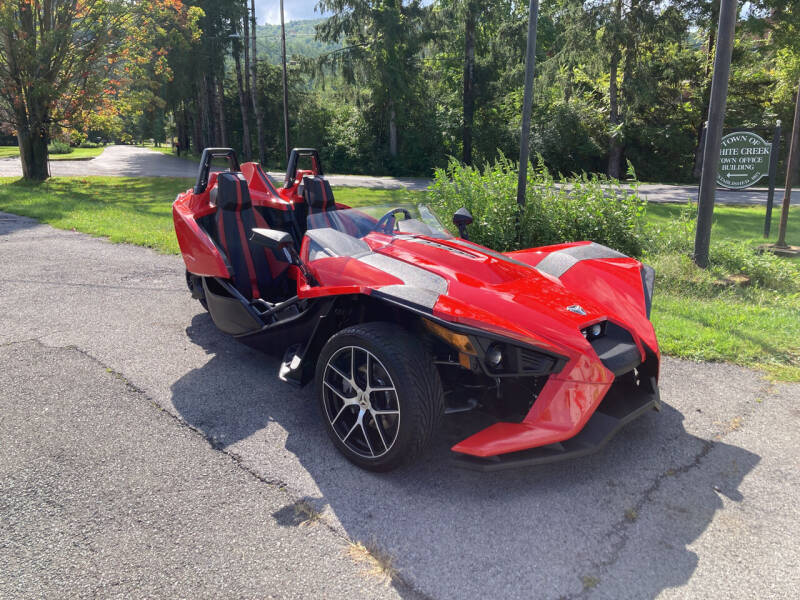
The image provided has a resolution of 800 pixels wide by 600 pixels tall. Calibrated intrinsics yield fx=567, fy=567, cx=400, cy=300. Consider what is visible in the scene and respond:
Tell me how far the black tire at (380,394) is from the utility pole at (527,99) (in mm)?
4441

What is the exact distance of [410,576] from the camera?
7.18ft

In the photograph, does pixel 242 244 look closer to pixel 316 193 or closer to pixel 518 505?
pixel 316 193

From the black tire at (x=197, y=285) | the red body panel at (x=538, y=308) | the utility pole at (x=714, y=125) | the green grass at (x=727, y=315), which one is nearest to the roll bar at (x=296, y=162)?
the black tire at (x=197, y=285)

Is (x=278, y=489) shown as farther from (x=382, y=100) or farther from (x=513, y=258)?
(x=382, y=100)

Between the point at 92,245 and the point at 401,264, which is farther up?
the point at 401,264

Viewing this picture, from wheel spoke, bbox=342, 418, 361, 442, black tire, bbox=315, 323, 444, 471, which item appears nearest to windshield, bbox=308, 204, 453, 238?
black tire, bbox=315, 323, 444, 471

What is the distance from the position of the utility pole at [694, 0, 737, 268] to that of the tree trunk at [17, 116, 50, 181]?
20.6 meters

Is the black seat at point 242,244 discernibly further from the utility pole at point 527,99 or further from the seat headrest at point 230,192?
the utility pole at point 527,99

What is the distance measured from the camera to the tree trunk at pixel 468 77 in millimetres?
23530

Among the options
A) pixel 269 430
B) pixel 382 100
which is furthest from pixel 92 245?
pixel 382 100

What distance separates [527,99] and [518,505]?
212 inches

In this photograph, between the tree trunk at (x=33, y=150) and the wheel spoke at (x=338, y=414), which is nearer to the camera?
the wheel spoke at (x=338, y=414)

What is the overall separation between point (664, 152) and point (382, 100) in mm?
14387

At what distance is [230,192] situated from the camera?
473 centimetres
